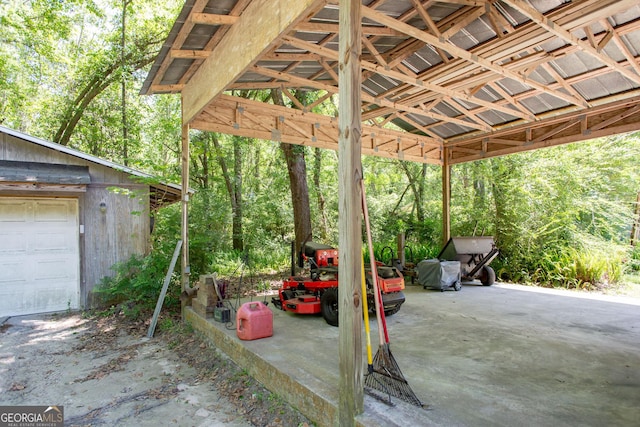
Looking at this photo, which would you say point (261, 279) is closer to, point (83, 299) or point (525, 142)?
point (83, 299)

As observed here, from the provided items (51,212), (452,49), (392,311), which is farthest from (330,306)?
(51,212)

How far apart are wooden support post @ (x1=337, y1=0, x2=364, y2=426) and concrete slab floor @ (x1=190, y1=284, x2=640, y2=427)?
0.67 feet

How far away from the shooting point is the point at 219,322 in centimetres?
477

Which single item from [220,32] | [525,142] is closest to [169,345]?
[220,32]

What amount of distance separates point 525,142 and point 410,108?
9.43 feet

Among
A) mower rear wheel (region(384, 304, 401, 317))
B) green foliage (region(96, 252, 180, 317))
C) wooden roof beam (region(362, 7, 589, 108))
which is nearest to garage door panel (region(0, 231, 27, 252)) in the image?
green foliage (region(96, 252, 180, 317))

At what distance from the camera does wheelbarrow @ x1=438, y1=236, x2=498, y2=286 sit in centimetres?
759

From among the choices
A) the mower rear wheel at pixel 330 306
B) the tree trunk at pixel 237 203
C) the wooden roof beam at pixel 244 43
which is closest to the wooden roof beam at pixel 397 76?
the wooden roof beam at pixel 244 43

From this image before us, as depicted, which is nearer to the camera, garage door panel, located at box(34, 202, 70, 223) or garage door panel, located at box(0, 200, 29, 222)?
Result: garage door panel, located at box(0, 200, 29, 222)

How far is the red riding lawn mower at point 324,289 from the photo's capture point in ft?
15.2

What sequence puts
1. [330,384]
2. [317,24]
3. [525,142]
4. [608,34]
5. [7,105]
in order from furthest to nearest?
[7,105], [525,142], [608,34], [317,24], [330,384]
